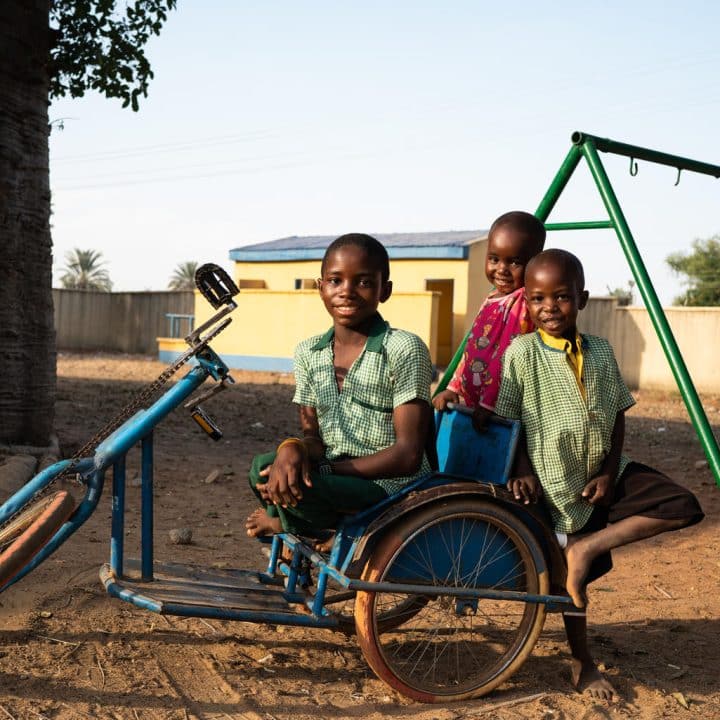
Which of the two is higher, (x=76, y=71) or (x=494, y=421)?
(x=76, y=71)

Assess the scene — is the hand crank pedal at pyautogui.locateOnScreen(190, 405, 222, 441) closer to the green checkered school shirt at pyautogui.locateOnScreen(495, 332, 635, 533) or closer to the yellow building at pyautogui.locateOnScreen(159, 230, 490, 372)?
the green checkered school shirt at pyautogui.locateOnScreen(495, 332, 635, 533)

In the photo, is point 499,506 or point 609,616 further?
point 609,616

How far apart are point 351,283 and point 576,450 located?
3.24 feet

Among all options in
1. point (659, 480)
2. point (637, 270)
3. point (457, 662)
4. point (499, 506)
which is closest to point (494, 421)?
point (499, 506)

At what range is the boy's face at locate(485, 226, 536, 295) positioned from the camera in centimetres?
369

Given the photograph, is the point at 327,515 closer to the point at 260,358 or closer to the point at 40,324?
the point at 40,324

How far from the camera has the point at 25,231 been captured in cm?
680

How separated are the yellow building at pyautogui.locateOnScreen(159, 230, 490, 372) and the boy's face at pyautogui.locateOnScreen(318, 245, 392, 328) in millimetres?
15442

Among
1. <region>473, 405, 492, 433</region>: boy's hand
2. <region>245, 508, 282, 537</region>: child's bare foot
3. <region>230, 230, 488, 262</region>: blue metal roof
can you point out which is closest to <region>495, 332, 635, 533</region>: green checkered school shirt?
<region>473, 405, 492, 433</region>: boy's hand

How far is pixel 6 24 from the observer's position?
683cm

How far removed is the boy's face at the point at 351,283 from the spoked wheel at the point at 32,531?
1093mm

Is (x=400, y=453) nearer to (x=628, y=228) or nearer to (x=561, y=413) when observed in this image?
(x=561, y=413)

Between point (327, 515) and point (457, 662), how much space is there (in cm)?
76

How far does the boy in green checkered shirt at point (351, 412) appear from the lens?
9.57 ft
